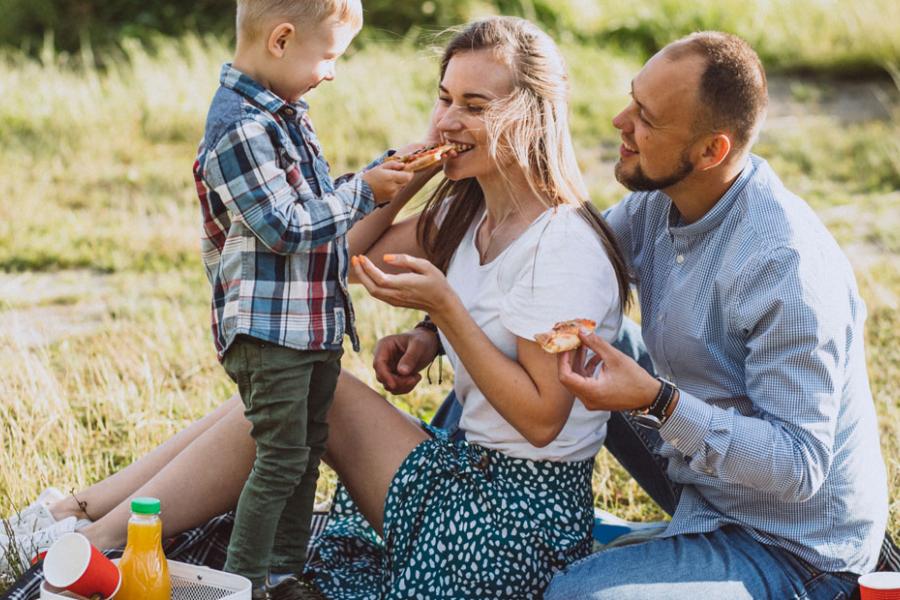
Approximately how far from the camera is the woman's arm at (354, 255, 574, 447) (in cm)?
321

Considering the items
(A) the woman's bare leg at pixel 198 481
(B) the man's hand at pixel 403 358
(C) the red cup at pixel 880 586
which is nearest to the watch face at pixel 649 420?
(C) the red cup at pixel 880 586

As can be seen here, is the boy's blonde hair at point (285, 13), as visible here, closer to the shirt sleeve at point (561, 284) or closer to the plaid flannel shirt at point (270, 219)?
the plaid flannel shirt at point (270, 219)

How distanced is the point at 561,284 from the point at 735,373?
49cm

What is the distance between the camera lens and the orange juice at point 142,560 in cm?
321

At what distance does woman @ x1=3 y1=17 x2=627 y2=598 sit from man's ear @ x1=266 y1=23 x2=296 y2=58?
0.48 meters

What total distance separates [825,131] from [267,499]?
7567 millimetres

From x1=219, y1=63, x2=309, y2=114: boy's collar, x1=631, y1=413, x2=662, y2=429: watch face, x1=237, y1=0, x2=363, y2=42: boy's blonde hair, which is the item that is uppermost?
x1=237, y1=0, x2=363, y2=42: boy's blonde hair

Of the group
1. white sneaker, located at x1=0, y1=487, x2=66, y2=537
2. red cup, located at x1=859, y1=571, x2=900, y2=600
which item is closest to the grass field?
white sneaker, located at x1=0, y1=487, x2=66, y2=537

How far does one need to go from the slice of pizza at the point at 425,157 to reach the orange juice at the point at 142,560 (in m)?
1.09

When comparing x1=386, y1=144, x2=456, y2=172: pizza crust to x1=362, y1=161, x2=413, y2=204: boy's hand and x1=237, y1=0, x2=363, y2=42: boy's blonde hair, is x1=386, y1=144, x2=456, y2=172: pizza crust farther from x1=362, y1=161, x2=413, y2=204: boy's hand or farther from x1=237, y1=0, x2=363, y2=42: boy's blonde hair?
x1=237, y1=0, x2=363, y2=42: boy's blonde hair

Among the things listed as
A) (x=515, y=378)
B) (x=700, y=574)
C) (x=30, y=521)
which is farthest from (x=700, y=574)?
(x=30, y=521)

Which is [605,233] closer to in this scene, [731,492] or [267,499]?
[731,492]

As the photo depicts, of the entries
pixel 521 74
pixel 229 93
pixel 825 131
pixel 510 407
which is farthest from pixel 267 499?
pixel 825 131

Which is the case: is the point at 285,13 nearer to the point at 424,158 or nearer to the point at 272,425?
the point at 424,158
